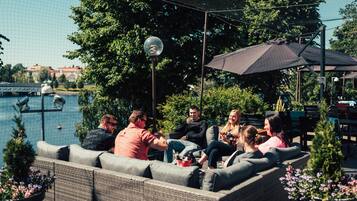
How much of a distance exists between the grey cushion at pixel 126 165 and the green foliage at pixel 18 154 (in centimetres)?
82

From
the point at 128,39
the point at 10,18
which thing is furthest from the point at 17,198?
the point at 128,39

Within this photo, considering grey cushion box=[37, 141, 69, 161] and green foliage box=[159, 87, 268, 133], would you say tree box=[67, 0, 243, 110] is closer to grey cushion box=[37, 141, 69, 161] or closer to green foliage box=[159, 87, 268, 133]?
green foliage box=[159, 87, 268, 133]

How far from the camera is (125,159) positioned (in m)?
4.34

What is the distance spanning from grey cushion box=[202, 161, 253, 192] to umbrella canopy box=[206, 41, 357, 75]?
3460 millimetres

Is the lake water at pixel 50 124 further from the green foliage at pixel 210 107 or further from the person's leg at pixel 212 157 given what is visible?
the person's leg at pixel 212 157

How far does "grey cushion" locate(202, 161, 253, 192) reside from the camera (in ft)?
11.8

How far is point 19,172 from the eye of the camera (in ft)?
14.4

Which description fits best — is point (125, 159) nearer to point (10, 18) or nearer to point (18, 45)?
point (10, 18)

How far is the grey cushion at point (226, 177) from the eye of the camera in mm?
3594

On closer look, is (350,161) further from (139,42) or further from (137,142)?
(139,42)

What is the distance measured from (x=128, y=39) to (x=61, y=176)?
12.0m

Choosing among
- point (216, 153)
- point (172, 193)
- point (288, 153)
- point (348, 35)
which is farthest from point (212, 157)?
point (348, 35)

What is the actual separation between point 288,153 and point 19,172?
3.33 metres

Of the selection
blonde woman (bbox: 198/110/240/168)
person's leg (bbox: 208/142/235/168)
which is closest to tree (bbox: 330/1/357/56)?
blonde woman (bbox: 198/110/240/168)
